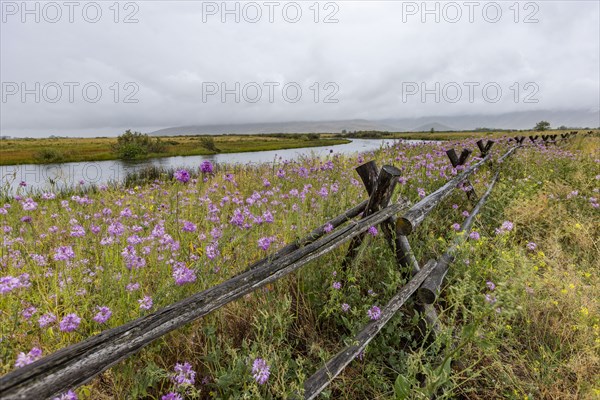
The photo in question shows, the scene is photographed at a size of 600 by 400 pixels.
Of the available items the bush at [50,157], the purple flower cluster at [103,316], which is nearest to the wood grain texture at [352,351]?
the purple flower cluster at [103,316]

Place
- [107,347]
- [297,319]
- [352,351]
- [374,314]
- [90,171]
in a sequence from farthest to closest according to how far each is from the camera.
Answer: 1. [90,171]
2. [297,319]
3. [374,314]
4. [352,351]
5. [107,347]

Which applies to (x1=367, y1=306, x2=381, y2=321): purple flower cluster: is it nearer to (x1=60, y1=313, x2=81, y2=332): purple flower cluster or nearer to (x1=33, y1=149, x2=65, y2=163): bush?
(x1=60, y1=313, x2=81, y2=332): purple flower cluster

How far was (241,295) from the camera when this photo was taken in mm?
1598

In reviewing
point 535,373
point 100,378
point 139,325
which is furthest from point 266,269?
point 535,373

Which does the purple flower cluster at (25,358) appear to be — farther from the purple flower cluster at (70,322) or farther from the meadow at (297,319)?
the purple flower cluster at (70,322)

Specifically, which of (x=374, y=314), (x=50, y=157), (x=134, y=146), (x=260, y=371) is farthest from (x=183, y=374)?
(x=50, y=157)

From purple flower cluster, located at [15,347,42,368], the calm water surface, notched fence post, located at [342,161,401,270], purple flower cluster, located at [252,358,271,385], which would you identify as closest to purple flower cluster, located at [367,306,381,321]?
notched fence post, located at [342,161,401,270]

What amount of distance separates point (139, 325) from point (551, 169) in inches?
325

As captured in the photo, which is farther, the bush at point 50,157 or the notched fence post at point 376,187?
the bush at point 50,157

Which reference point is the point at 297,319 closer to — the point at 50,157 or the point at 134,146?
the point at 134,146

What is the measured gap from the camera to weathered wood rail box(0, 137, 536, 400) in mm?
929

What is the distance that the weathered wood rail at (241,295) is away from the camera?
0.93m

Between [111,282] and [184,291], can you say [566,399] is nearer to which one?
[184,291]

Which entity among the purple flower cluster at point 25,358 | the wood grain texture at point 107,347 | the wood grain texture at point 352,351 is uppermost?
the wood grain texture at point 107,347
